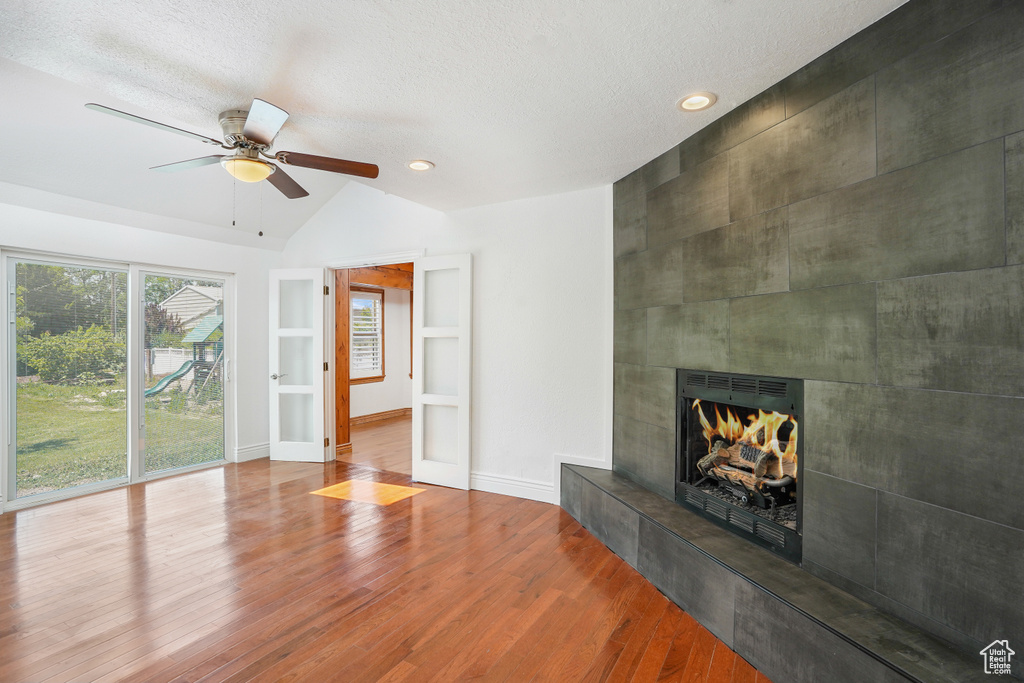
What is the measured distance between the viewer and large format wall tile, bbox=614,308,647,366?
3127 mm

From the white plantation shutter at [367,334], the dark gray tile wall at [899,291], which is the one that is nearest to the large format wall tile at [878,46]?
the dark gray tile wall at [899,291]

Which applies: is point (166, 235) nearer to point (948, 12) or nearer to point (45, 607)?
point (45, 607)

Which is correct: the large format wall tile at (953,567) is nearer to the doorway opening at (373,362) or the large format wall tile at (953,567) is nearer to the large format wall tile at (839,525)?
the large format wall tile at (839,525)

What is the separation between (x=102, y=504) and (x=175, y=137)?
2.99 m

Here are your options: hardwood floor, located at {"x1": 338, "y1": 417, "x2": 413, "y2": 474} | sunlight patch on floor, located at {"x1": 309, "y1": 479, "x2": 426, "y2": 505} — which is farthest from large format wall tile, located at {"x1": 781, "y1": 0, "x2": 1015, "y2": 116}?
hardwood floor, located at {"x1": 338, "y1": 417, "x2": 413, "y2": 474}

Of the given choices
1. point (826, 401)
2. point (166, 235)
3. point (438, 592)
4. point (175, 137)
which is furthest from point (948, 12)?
point (166, 235)

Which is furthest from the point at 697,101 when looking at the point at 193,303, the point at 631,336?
the point at 193,303

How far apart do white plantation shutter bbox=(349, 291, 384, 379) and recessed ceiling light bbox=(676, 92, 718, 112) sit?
19.4 ft

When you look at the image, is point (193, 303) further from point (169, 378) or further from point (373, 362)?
point (373, 362)

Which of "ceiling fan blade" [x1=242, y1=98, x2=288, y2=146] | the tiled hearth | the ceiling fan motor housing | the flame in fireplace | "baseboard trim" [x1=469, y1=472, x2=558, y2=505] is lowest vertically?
"baseboard trim" [x1=469, y1=472, x2=558, y2=505]

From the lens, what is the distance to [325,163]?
2.48 m

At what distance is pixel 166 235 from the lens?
446 centimetres

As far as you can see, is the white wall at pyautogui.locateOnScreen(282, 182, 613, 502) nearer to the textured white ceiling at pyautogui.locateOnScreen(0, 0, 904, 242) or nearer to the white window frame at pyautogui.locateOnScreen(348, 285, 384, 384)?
the textured white ceiling at pyautogui.locateOnScreen(0, 0, 904, 242)

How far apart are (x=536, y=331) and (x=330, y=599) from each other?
7.74 ft
